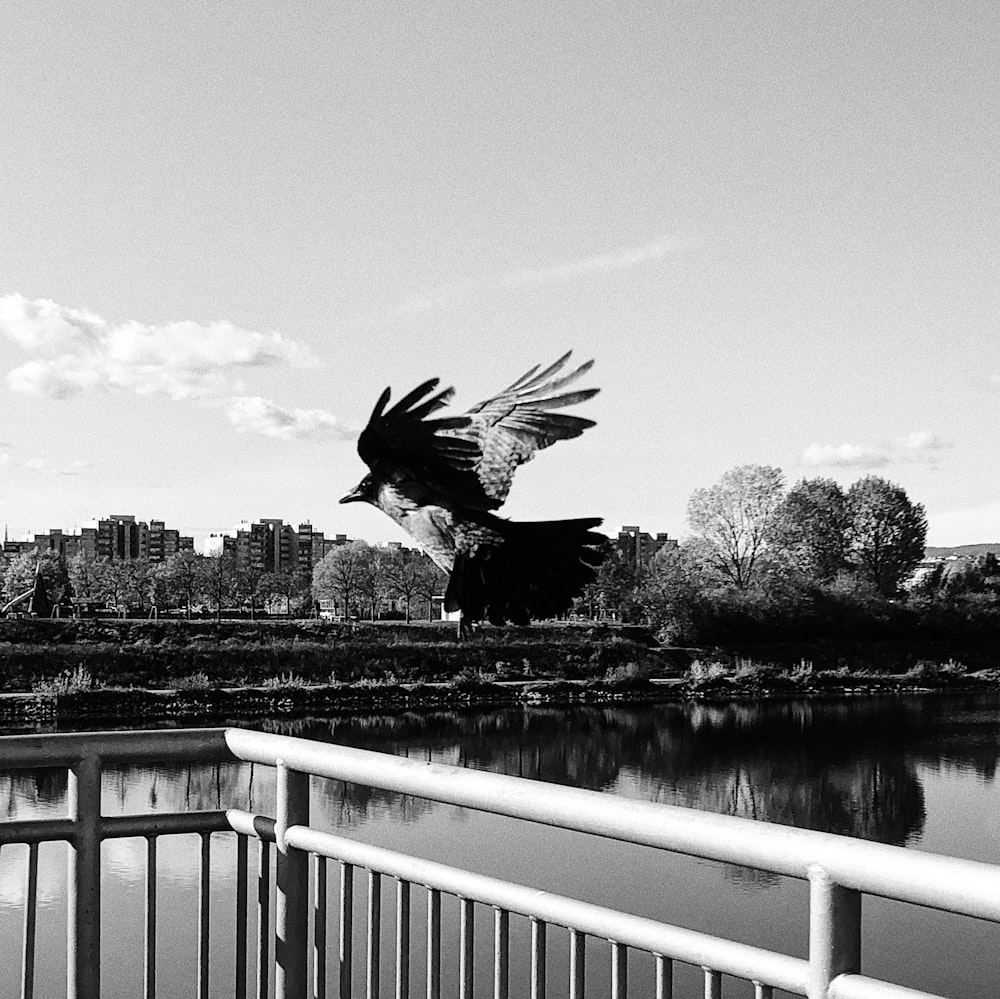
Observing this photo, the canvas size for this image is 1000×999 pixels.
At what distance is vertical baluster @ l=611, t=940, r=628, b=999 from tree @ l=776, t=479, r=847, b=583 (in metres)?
48.0

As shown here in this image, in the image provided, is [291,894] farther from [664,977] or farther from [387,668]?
[387,668]

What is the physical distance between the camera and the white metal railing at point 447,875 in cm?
124

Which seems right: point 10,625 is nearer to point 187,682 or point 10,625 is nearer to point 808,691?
point 187,682

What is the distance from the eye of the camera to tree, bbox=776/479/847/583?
49.8 meters

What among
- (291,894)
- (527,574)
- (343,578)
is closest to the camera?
(291,894)

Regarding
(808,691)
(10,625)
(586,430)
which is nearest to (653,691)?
(808,691)

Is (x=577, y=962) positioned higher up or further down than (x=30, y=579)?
higher up

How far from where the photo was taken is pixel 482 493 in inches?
127

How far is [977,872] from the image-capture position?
109cm

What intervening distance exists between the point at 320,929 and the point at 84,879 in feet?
1.42

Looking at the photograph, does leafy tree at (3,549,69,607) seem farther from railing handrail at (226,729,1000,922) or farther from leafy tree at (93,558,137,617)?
railing handrail at (226,729,1000,922)

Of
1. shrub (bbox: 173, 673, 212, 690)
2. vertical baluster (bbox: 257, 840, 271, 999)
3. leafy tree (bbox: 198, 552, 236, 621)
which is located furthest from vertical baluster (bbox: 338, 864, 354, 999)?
leafy tree (bbox: 198, 552, 236, 621)

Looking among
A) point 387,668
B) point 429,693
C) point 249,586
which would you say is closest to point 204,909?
point 429,693

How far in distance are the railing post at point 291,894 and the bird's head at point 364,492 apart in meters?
1.20
